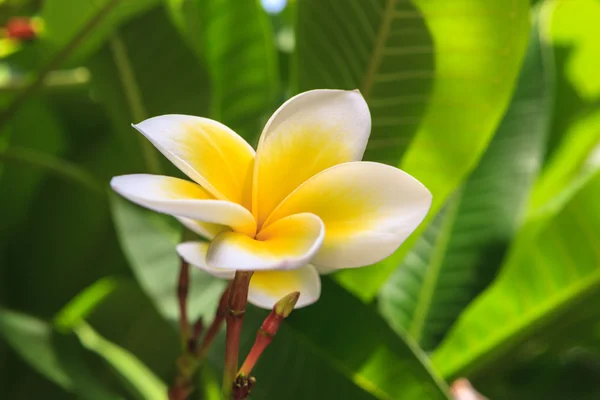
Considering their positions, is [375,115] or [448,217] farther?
[448,217]

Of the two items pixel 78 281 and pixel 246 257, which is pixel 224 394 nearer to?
pixel 246 257

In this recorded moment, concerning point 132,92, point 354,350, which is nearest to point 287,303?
point 354,350

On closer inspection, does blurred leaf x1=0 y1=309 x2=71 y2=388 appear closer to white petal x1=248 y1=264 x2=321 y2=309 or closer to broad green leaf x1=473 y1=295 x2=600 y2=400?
white petal x1=248 y1=264 x2=321 y2=309

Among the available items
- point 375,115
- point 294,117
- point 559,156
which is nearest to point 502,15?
point 375,115

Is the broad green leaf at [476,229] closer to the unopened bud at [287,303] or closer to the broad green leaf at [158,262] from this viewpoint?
the broad green leaf at [158,262]

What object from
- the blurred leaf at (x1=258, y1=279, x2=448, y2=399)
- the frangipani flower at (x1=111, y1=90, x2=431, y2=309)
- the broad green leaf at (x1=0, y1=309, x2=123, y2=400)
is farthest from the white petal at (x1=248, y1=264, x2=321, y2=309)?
the broad green leaf at (x1=0, y1=309, x2=123, y2=400)

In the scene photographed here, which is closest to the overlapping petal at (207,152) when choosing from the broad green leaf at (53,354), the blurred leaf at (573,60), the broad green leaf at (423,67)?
the broad green leaf at (423,67)

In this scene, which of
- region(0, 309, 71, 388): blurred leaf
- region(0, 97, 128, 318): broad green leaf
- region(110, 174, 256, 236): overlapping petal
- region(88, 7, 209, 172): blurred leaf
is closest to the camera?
region(110, 174, 256, 236): overlapping petal
